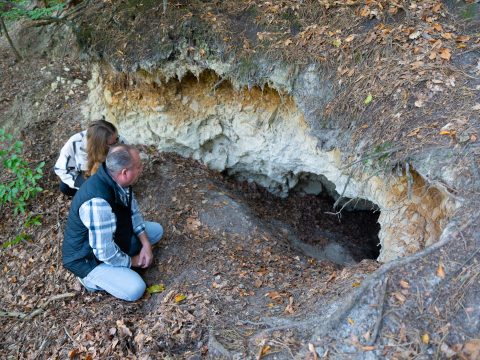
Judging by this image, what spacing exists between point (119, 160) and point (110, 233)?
2.51 feet

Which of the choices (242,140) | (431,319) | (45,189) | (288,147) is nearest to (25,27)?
(45,189)

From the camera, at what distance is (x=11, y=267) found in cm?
591

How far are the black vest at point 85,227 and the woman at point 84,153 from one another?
744mm

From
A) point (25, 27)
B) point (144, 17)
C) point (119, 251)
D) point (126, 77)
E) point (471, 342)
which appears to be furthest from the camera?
point (25, 27)

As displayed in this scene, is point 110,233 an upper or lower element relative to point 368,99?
lower

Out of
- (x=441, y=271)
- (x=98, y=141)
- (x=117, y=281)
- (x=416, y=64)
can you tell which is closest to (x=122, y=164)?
(x=98, y=141)

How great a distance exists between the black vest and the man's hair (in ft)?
0.55

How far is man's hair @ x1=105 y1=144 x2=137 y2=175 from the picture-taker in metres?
4.05

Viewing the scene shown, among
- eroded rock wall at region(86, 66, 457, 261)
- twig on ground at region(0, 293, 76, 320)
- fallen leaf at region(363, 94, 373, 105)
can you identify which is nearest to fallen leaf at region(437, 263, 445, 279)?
eroded rock wall at region(86, 66, 457, 261)

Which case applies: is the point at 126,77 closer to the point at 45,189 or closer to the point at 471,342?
the point at 45,189

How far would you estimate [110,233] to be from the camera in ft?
13.9

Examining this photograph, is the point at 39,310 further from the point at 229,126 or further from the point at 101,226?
the point at 229,126

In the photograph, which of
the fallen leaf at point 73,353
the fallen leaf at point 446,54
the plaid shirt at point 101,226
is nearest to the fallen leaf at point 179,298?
the plaid shirt at point 101,226

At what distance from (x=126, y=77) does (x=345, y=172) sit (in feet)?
12.7
